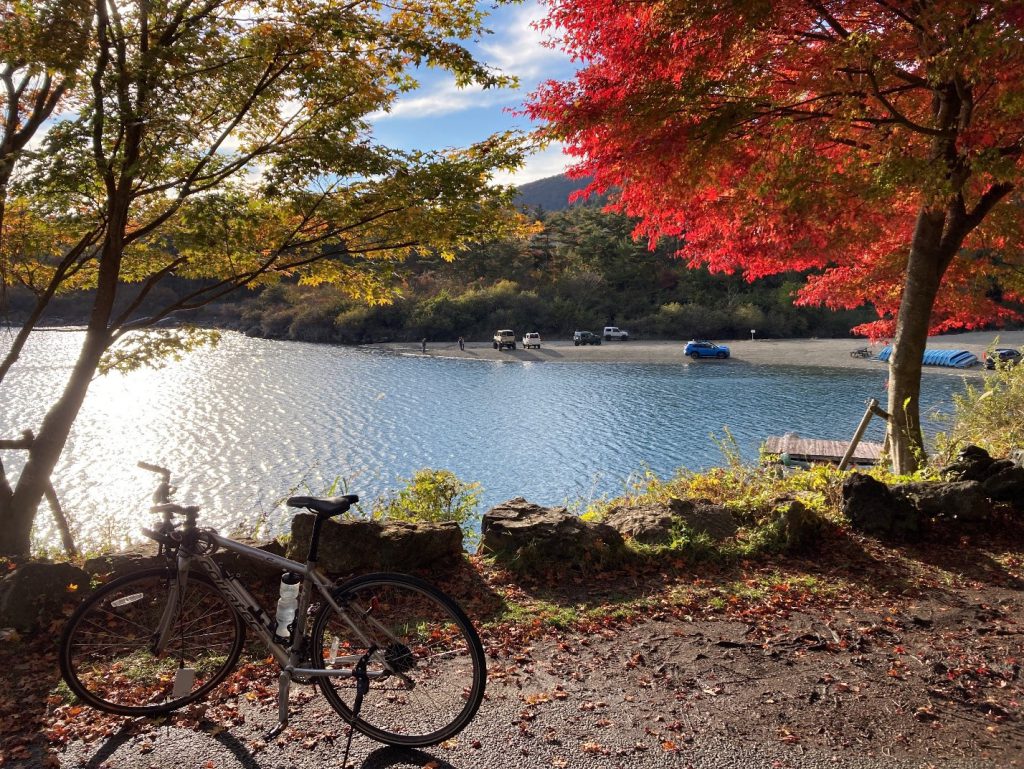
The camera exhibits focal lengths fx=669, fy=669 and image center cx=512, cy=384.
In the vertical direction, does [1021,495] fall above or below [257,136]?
below

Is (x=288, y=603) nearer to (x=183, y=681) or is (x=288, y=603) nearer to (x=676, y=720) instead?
(x=183, y=681)

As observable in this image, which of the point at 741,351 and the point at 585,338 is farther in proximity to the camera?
the point at 585,338

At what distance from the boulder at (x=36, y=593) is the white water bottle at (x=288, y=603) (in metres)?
1.93

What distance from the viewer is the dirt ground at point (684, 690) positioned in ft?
8.66

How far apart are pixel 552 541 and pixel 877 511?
255 cm

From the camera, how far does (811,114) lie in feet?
19.6

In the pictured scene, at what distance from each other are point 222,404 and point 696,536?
2909 centimetres

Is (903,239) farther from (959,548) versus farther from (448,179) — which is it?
(448,179)

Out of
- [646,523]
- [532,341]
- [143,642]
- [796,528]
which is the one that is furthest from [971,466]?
[532,341]

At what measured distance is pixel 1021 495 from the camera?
5402mm

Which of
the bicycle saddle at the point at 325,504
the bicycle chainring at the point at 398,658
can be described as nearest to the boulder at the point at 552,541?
the bicycle chainring at the point at 398,658

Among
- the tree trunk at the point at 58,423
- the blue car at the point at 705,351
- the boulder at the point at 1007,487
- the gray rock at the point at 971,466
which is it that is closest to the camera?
the tree trunk at the point at 58,423

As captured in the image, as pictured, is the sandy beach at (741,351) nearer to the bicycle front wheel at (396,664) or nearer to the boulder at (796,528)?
the boulder at (796,528)

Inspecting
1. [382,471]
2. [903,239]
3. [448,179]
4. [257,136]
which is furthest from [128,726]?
[382,471]
